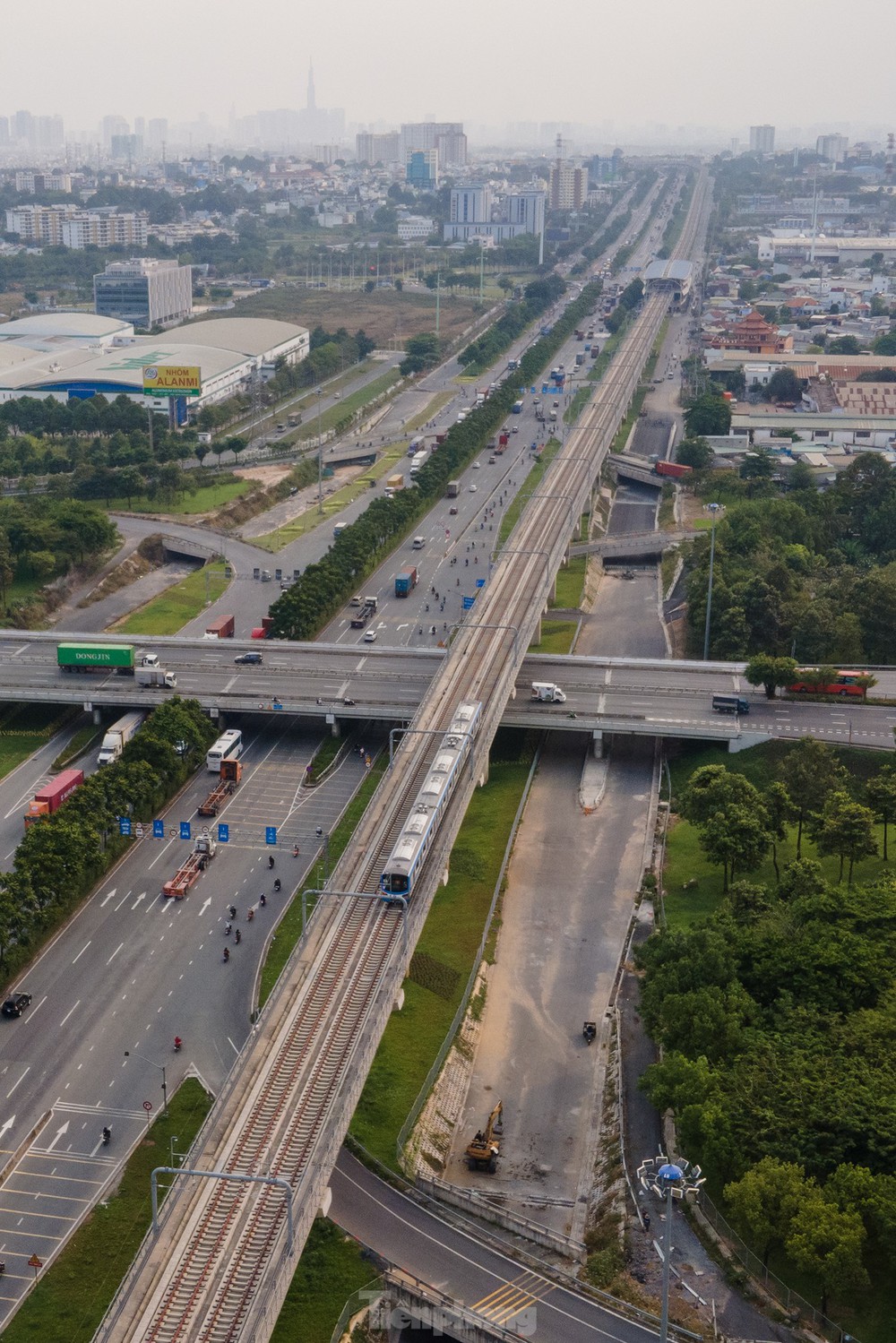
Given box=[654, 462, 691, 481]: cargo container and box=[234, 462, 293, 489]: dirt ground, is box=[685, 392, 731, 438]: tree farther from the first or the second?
box=[234, 462, 293, 489]: dirt ground

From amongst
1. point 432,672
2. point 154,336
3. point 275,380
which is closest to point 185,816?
point 432,672

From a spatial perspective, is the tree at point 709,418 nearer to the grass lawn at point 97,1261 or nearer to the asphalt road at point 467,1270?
the grass lawn at point 97,1261

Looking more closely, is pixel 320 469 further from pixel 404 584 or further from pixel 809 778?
pixel 809 778

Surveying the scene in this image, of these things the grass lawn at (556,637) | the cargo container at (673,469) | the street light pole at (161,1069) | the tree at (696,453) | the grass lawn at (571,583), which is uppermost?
the tree at (696,453)

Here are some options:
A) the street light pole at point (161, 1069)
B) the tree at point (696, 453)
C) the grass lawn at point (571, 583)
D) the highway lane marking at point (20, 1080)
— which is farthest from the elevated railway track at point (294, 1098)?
the tree at point (696, 453)

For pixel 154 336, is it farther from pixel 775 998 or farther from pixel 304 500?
pixel 775 998

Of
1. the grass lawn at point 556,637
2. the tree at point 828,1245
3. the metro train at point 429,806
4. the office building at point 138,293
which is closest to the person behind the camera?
the tree at point 828,1245
